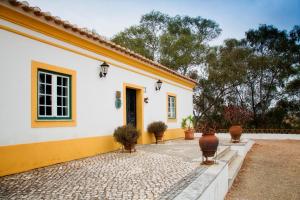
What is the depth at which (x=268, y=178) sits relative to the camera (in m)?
8.02

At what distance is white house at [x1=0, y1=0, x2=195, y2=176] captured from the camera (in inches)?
245

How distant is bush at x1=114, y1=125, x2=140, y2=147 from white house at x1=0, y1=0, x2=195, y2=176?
1.90 ft

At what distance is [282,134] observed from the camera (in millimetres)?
18750

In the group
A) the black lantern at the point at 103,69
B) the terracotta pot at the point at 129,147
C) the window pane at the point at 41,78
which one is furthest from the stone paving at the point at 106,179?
the black lantern at the point at 103,69

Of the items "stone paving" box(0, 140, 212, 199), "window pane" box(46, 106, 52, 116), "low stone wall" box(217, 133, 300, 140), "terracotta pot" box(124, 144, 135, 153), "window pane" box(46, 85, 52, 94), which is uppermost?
"window pane" box(46, 85, 52, 94)

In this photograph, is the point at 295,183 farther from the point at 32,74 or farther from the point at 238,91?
the point at 238,91

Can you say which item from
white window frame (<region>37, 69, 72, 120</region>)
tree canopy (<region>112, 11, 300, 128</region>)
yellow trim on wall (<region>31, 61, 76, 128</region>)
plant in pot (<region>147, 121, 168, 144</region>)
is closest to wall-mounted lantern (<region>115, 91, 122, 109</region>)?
yellow trim on wall (<region>31, 61, 76, 128</region>)

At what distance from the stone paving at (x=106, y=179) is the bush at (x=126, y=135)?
43.1 inches

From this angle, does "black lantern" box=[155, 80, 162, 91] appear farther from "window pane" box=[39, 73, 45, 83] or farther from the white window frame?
"window pane" box=[39, 73, 45, 83]

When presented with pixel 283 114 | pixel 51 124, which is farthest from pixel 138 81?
pixel 283 114

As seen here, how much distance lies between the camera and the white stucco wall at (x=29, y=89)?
6168 millimetres

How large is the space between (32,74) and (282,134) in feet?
54.9

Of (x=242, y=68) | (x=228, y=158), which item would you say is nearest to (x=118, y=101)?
(x=228, y=158)

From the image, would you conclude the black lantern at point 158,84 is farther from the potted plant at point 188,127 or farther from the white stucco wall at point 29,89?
the potted plant at point 188,127
